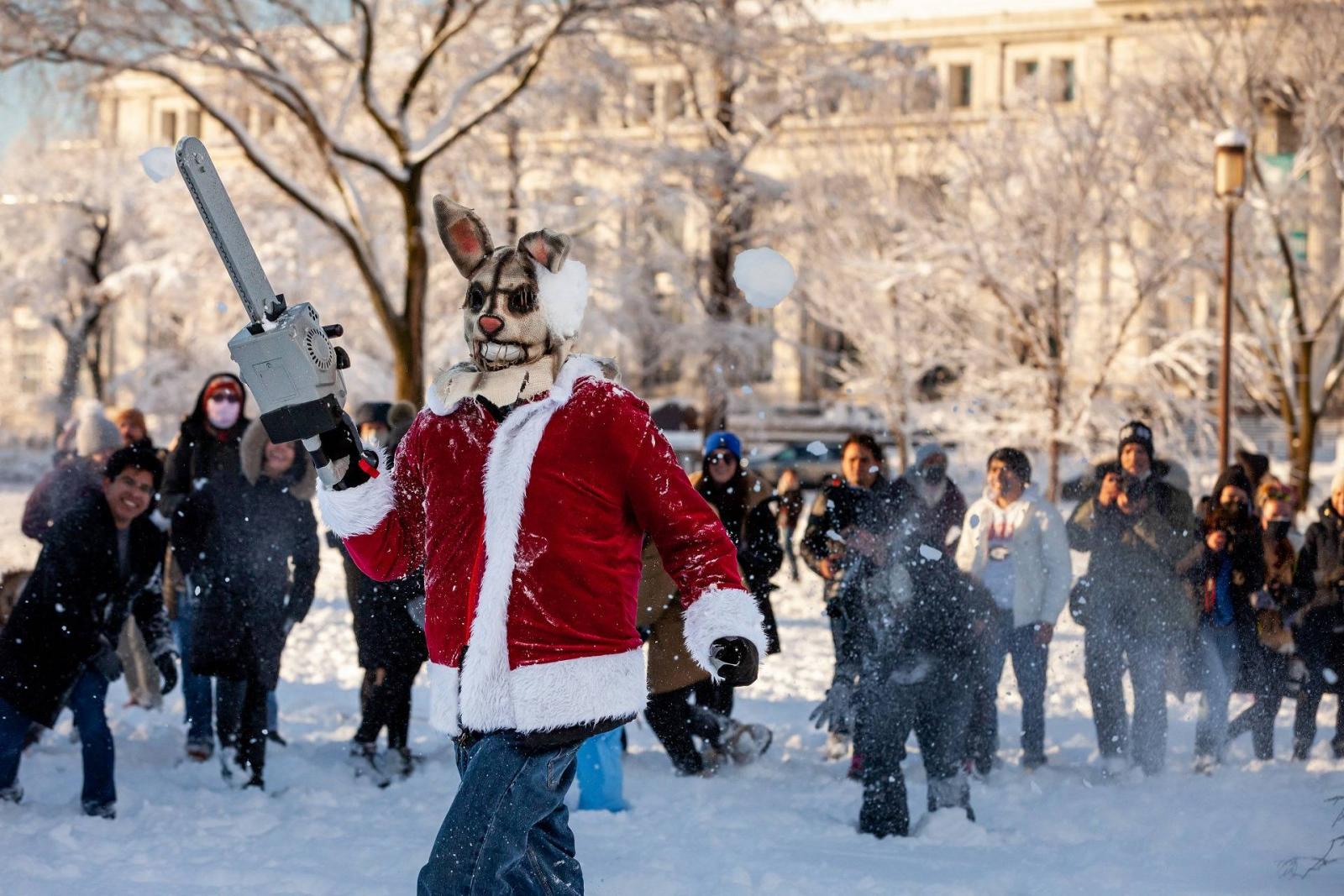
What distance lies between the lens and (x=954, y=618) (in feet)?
19.7

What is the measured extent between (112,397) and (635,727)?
3036 centimetres

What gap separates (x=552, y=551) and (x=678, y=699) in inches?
136

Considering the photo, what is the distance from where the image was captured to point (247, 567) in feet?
21.1

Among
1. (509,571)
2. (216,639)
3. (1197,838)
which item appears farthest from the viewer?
(216,639)

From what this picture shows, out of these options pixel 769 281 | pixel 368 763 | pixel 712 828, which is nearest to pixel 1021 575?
pixel 769 281

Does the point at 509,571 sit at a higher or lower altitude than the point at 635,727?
higher

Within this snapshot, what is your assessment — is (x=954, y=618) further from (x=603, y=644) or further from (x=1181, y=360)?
(x=1181, y=360)

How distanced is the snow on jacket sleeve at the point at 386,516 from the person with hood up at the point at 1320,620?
5.47 meters

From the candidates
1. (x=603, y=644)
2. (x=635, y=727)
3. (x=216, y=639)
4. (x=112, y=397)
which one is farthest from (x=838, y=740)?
(x=112, y=397)

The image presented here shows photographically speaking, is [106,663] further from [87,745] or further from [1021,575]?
[1021,575]

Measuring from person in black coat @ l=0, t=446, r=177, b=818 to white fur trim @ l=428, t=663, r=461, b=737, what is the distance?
2900mm

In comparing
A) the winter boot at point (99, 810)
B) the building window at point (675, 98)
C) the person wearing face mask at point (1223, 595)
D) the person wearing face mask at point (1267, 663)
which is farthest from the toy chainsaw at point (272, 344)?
the building window at point (675, 98)

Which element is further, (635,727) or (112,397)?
(112,397)

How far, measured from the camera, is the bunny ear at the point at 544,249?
3.54 m
